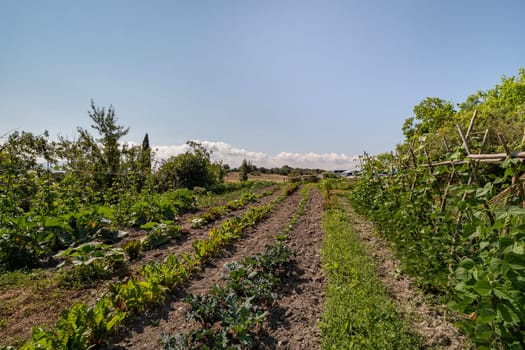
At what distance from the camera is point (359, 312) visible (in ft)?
9.69

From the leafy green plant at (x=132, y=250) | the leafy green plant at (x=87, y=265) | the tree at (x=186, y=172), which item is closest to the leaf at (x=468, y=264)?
the leafy green plant at (x=87, y=265)

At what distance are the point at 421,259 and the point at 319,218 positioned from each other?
4.91 metres

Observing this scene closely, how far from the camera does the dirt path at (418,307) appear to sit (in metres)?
2.57

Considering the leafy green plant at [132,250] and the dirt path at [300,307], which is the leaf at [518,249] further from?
the leafy green plant at [132,250]

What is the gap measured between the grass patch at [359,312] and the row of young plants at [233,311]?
81 cm

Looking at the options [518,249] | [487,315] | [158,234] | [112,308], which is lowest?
[112,308]

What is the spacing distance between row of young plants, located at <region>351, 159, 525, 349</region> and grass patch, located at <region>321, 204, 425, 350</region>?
634 millimetres

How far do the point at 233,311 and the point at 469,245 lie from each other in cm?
313

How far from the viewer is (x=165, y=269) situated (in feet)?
11.7

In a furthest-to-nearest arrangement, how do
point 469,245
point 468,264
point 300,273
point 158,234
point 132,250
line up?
point 158,234
point 132,250
point 300,273
point 469,245
point 468,264

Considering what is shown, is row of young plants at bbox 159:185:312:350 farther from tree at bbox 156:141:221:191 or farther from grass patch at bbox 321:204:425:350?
tree at bbox 156:141:221:191

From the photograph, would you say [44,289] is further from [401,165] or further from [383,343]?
[401,165]

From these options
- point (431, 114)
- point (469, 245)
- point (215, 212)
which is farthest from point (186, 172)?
point (431, 114)

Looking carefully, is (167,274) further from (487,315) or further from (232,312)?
(487,315)
